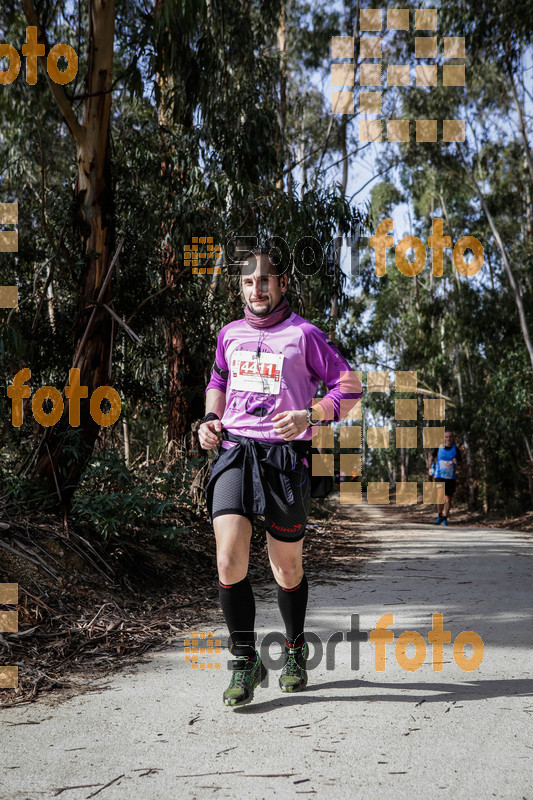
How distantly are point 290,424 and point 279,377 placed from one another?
291 mm

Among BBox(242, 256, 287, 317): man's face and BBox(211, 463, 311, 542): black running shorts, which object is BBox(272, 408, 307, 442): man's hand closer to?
BBox(211, 463, 311, 542): black running shorts

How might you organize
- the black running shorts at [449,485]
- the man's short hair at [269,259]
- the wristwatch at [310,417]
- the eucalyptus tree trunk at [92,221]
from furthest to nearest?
the black running shorts at [449,485] < the eucalyptus tree trunk at [92,221] < the man's short hair at [269,259] < the wristwatch at [310,417]

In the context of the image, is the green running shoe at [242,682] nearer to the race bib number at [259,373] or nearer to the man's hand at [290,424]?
the man's hand at [290,424]

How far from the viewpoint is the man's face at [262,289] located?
3.25 metres

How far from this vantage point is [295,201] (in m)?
7.35

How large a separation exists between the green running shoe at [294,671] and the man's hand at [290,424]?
0.96 meters


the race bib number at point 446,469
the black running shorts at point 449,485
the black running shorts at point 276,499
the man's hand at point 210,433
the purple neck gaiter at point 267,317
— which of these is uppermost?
the purple neck gaiter at point 267,317

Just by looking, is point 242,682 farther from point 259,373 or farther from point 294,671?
point 259,373

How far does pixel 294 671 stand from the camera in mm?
3193

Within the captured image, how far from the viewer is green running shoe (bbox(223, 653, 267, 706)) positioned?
295cm

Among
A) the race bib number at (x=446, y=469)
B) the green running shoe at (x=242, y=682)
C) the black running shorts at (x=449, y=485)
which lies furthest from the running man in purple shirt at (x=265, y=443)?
the black running shorts at (x=449, y=485)

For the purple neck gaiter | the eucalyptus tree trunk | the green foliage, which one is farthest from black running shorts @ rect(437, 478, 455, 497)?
the purple neck gaiter

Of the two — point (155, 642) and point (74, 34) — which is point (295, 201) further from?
point (155, 642)

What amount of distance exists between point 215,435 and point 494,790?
1.60m
